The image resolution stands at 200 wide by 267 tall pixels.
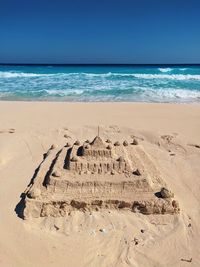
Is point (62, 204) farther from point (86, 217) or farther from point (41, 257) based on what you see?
point (41, 257)

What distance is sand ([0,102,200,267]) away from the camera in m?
5.36

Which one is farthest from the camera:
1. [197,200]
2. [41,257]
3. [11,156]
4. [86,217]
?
[11,156]

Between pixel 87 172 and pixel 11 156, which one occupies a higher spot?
pixel 87 172

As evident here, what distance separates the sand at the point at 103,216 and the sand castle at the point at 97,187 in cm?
16

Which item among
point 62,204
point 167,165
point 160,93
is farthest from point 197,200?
point 160,93

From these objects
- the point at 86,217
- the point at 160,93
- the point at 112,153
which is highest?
the point at 112,153

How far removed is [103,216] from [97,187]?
63 centimetres

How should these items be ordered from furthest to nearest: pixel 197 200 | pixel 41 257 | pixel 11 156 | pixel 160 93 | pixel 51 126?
1. pixel 160 93
2. pixel 51 126
3. pixel 11 156
4. pixel 197 200
5. pixel 41 257

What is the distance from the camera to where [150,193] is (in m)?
6.64

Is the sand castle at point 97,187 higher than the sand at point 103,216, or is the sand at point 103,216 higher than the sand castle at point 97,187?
the sand castle at point 97,187

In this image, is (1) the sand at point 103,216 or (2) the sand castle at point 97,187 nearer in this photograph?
(1) the sand at point 103,216

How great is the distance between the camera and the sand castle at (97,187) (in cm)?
639

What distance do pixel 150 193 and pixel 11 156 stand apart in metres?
4.44

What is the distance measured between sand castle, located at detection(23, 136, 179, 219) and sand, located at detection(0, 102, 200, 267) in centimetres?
16
